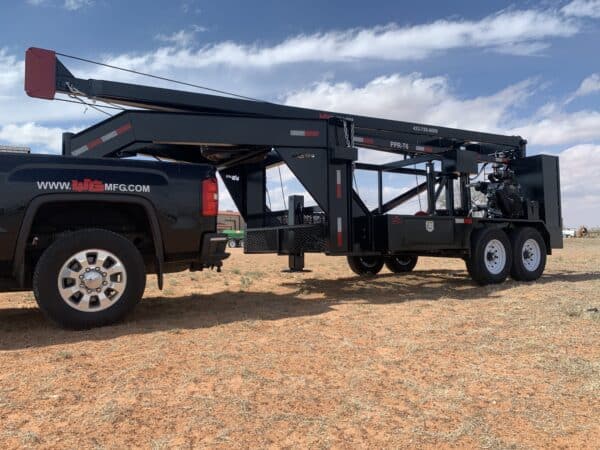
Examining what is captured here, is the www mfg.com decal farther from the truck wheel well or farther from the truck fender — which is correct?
the truck wheel well

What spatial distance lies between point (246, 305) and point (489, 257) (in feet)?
16.3

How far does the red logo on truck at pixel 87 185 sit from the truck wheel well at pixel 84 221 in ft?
0.84

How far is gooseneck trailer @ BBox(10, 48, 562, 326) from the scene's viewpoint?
722 cm

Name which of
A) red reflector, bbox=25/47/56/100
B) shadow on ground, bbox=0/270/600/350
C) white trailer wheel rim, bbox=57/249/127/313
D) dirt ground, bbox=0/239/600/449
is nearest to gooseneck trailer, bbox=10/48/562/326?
red reflector, bbox=25/47/56/100

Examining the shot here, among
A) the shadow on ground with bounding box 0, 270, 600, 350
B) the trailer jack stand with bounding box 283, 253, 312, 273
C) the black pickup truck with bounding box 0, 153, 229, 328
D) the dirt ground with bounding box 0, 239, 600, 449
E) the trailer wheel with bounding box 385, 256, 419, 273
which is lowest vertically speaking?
the dirt ground with bounding box 0, 239, 600, 449

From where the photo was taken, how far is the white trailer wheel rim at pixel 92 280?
530 centimetres

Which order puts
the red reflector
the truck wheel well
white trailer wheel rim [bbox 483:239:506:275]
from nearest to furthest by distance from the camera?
the truck wheel well < the red reflector < white trailer wheel rim [bbox 483:239:506:275]

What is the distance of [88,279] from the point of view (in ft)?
17.6

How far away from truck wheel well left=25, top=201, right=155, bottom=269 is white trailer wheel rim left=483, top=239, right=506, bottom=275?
6272mm

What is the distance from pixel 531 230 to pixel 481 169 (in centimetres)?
160

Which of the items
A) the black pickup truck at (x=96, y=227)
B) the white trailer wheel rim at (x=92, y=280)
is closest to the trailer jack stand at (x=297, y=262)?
the black pickup truck at (x=96, y=227)

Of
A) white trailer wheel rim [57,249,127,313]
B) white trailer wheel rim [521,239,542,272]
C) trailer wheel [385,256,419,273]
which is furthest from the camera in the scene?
trailer wheel [385,256,419,273]

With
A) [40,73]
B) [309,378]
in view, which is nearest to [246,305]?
[309,378]

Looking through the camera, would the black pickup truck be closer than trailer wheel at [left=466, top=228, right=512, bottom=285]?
Yes
